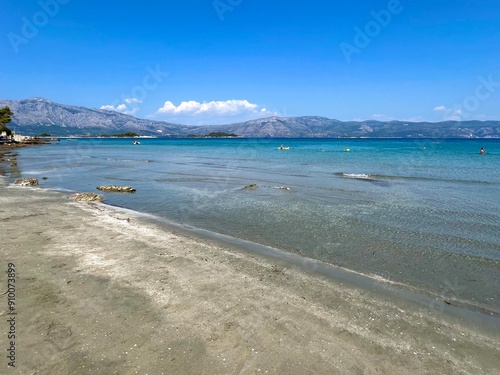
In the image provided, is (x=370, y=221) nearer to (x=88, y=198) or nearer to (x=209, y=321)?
(x=209, y=321)

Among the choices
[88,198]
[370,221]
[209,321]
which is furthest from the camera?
[88,198]

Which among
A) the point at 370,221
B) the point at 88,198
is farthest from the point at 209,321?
the point at 88,198

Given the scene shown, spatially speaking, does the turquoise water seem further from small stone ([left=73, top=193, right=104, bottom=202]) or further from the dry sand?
the dry sand

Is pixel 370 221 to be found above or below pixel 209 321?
below

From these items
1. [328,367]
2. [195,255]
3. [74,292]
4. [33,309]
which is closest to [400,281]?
[328,367]

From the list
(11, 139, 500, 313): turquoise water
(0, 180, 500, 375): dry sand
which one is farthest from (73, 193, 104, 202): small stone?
(0, 180, 500, 375): dry sand

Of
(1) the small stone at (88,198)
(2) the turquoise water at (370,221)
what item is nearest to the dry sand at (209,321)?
(2) the turquoise water at (370,221)

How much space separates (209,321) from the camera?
771cm

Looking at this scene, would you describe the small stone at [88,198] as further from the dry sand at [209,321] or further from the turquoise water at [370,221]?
the dry sand at [209,321]

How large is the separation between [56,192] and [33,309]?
2200cm

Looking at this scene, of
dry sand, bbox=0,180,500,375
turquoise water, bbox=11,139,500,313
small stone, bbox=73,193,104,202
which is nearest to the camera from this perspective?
dry sand, bbox=0,180,500,375

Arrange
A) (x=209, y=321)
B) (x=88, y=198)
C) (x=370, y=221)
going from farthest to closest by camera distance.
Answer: (x=88, y=198)
(x=370, y=221)
(x=209, y=321)

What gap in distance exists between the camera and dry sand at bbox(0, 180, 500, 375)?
6.35m

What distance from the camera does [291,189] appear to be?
30000 millimetres
